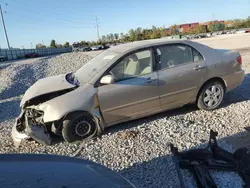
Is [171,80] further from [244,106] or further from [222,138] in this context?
[244,106]

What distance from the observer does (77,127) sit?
4.54 metres

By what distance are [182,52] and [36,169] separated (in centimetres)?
404

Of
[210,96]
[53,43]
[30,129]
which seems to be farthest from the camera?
[53,43]

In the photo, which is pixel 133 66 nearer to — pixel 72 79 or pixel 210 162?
pixel 72 79

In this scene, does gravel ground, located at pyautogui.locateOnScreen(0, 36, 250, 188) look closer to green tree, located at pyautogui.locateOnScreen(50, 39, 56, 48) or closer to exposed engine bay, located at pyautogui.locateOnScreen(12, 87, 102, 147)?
exposed engine bay, located at pyautogui.locateOnScreen(12, 87, 102, 147)

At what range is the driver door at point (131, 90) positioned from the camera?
183 inches

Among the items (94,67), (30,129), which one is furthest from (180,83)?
(30,129)

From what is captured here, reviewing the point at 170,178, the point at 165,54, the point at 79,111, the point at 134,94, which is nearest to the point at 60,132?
the point at 79,111

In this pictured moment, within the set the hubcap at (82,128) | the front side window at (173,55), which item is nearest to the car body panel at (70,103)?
the hubcap at (82,128)

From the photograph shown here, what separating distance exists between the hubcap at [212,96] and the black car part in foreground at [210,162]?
192 centimetres

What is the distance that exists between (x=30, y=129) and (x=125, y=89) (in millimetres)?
1786

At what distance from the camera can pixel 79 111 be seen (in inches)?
176

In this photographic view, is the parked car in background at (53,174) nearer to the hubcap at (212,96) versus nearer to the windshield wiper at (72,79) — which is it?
the windshield wiper at (72,79)

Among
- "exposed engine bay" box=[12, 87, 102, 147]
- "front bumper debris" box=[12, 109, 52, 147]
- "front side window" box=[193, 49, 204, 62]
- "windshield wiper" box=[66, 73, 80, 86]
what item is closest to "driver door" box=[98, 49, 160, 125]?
"exposed engine bay" box=[12, 87, 102, 147]
